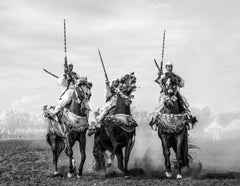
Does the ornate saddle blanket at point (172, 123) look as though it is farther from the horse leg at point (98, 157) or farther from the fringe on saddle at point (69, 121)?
the horse leg at point (98, 157)

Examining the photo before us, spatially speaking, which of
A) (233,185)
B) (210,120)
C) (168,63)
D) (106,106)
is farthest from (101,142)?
(210,120)

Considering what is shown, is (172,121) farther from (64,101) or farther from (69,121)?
(64,101)

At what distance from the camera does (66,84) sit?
60.0 ft

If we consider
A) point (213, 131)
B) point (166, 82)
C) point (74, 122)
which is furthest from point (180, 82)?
point (213, 131)

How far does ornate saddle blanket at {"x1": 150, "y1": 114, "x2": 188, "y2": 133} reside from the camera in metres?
16.3

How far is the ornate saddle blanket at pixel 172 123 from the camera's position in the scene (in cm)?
1634

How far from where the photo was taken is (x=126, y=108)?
17.2m

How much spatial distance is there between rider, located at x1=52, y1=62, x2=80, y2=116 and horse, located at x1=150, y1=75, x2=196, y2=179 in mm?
2828

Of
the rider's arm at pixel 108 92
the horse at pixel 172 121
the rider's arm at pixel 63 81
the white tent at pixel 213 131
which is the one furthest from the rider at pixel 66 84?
the white tent at pixel 213 131

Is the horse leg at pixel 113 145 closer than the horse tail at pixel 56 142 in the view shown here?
Yes

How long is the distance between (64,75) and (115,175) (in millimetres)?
3681

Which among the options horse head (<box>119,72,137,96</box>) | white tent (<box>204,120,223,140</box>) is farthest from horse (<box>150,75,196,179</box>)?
white tent (<box>204,120,223,140</box>)

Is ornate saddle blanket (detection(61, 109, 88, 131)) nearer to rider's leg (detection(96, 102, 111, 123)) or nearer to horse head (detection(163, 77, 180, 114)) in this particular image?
rider's leg (detection(96, 102, 111, 123))

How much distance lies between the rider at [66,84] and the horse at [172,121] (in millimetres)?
2828
